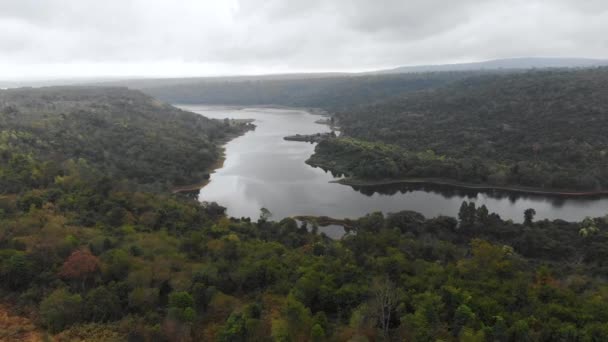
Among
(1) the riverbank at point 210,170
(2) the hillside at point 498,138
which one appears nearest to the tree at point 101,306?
(1) the riverbank at point 210,170

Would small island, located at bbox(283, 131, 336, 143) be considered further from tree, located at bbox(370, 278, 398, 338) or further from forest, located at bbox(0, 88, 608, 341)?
tree, located at bbox(370, 278, 398, 338)

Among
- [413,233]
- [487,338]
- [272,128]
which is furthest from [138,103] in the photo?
[487,338]

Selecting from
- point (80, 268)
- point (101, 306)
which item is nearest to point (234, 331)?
point (101, 306)

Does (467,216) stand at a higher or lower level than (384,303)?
lower

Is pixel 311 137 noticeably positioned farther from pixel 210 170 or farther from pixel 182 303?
pixel 182 303

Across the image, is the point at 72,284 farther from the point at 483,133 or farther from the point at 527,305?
the point at 483,133

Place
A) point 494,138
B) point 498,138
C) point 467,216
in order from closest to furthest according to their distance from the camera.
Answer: point 467,216 → point 498,138 → point 494,138

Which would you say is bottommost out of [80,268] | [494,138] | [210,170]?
[210,170]

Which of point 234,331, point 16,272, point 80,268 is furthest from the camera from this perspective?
point 80,268
